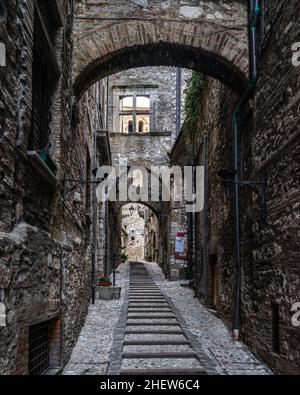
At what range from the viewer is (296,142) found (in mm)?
4707

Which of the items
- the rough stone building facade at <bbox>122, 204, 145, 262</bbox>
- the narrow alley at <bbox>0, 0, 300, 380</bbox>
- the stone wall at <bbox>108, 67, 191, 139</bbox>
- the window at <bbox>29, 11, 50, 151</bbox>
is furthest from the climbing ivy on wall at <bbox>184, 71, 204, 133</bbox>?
the rough stone building facade at <bbox>122, 204, 145, 262</bbox>

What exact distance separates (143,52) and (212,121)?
3200 mm

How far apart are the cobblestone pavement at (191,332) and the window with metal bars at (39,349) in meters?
0.53

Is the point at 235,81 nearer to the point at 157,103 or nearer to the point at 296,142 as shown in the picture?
the point at 296,142

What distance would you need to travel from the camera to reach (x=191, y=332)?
→ 299 inches

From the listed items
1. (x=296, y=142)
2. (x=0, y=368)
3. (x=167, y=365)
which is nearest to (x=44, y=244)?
(x=0, y=368)

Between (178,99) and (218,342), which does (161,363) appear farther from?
(178,99)

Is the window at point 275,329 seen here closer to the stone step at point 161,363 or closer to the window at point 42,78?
the stone step at point 161,363

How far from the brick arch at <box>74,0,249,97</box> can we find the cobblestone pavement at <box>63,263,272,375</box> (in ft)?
12.7

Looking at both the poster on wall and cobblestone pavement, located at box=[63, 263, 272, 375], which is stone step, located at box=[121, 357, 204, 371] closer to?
cobblestone pavement, located at box=[63, 263, 272, 375]

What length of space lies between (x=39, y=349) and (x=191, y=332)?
3.46 m

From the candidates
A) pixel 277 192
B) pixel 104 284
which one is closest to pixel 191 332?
pixel 277 192

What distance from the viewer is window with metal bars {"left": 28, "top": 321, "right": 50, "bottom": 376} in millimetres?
4477

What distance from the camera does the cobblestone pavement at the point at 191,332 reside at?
5621 millimetres
